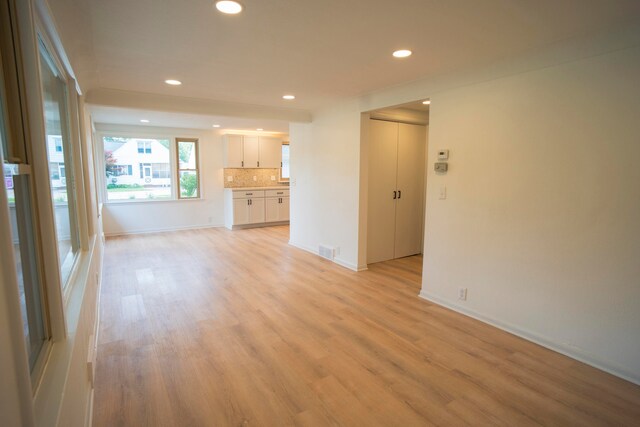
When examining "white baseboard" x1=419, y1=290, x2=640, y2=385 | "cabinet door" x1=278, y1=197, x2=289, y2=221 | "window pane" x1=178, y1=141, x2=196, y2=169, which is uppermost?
"window pane" x1=178, y1=141, x2=196, y2=169

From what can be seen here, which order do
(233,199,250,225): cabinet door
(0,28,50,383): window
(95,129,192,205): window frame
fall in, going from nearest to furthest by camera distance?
(0,28,50,383): window, (95,129,192,205): window frame, (233,199,250,225): cabinet door

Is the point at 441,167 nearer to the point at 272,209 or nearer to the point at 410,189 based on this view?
the point at 410,189

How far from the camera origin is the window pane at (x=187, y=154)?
305 inches

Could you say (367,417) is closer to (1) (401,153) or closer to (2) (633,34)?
(2) (633,34)

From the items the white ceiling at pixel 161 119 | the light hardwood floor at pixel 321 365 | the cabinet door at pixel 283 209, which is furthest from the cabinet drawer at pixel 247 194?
the light hardwood floor at pixel 321 365

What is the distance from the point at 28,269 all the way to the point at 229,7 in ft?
5.44

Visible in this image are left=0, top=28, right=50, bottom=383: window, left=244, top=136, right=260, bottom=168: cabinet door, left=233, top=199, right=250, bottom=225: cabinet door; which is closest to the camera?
left=0, top=28, right=50, bottom=383: window

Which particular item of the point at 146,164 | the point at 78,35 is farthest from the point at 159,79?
the point at 146,164

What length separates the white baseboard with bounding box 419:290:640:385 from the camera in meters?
2.37

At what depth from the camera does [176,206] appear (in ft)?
25.7

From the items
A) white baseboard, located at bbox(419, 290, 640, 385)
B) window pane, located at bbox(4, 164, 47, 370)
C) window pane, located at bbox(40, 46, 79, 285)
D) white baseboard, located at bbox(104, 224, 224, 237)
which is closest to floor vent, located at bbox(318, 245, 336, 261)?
white baseboard, located at bbox(419, 290, 640, 385)

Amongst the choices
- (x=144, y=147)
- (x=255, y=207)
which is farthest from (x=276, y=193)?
(x=144, y=147)

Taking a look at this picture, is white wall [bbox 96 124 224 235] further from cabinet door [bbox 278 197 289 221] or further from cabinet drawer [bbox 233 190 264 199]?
cabinet door [bbox 278 197 289 221]

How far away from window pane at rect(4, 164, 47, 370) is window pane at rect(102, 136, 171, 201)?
662 cm
